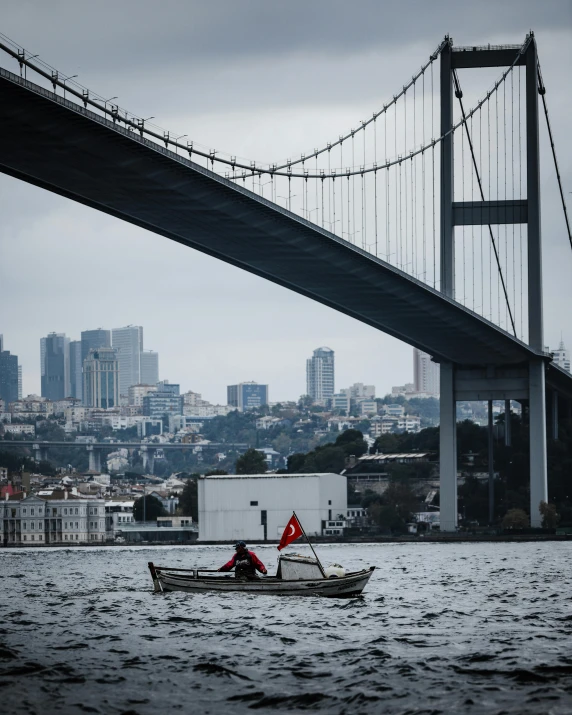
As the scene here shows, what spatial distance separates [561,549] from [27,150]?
105ft

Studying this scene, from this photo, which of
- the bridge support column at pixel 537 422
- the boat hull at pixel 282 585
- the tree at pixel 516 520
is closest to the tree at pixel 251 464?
the tree at pixel 516 520

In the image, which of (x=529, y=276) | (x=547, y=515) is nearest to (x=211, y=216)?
(x=529, y=276)

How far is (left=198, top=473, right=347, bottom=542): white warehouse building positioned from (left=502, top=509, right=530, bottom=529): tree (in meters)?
14.4

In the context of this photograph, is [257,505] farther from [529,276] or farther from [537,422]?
[529,276]

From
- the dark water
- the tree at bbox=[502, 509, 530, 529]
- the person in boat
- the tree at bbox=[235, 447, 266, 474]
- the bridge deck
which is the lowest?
the tree at bbox=[502, 509, 530, 529]

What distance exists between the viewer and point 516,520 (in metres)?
80.6

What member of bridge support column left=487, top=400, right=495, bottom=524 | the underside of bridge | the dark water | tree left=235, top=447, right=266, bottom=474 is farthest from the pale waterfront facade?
the dark water

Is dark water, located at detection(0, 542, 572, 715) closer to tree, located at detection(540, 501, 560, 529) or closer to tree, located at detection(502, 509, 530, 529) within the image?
tree, located at detection(540, 501, 560, 529)

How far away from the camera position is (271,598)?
31500 millimetres

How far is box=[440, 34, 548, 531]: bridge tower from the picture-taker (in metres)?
70.6

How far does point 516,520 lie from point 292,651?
60.8 metres

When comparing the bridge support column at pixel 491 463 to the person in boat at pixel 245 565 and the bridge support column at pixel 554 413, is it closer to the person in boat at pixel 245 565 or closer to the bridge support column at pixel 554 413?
the bridge support column at pixel 554 413

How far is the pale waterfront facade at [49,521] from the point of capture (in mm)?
118312

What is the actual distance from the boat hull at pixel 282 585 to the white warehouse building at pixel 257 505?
59124 mm
